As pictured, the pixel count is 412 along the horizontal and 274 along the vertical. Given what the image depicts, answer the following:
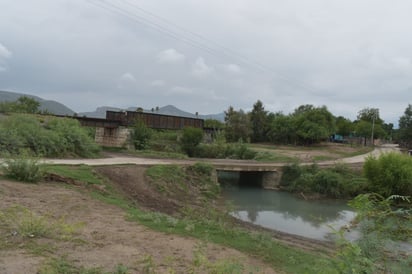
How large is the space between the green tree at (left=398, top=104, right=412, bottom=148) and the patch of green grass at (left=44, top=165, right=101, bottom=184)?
6814 centimetres

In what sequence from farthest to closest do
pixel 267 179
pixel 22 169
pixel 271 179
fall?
pixel 267 179 → pixel 271 179 → pixel 22 169

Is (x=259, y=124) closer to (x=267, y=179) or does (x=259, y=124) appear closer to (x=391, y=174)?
(x=267, y=179)

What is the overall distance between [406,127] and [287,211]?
200 ft

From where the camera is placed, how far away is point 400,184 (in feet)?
72.4

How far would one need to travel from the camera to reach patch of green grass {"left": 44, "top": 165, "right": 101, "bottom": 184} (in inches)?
552

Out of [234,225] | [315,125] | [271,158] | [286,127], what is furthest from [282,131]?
[234,225]

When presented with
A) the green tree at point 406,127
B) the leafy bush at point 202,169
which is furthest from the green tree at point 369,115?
the leafy bush at point 202,169

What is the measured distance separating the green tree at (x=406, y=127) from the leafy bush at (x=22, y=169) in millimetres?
71554

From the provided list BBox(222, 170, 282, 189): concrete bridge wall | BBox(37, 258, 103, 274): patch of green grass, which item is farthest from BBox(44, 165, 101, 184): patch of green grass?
BBox(222, 170, 282, 189): concrete bridge wall

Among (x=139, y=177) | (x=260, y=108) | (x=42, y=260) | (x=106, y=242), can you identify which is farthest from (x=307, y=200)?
(x=260, y=108)

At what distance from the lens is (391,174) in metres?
22.1

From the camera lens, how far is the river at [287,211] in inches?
619

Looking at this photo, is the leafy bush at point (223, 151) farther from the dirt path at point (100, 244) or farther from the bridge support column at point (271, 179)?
the dirt path at point (100, 244)

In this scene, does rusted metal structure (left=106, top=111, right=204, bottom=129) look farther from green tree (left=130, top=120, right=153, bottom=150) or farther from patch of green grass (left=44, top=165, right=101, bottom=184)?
patch of green grass (left=44, top=165, right=101, bottom=184)
